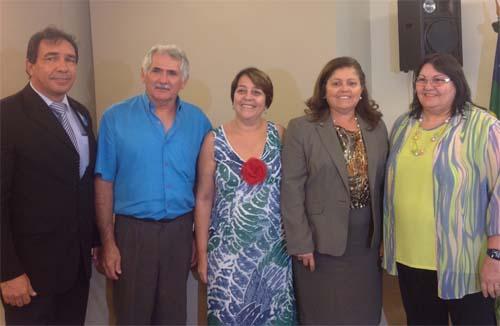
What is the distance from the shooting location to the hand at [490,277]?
5.92 feet

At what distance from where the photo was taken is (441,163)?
1.85 meters

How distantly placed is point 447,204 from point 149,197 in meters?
1.24

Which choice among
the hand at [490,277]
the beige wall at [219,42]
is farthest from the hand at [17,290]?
the beige wall at [219,42]

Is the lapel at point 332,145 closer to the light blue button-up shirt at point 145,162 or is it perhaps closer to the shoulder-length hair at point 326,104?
the shoulder-length hair at point 326,104

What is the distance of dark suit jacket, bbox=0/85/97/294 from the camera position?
1783 millimetres

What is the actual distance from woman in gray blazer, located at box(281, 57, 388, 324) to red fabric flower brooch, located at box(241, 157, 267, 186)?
0.37 ft

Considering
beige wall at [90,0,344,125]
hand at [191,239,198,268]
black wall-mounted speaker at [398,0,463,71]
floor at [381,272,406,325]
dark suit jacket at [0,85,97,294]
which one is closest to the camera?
dark suit jacket at [0,85,97,294]

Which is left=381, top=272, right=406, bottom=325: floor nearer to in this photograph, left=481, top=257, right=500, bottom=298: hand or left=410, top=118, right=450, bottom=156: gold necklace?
left=481, top=257, right=500, bottom=298: hand

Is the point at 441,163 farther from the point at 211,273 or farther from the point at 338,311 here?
the point at 211,273

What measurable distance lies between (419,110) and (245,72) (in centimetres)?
81

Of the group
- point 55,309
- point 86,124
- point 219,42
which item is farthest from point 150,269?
point 219,42

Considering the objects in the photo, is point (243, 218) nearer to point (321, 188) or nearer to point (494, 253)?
point (321, 188)

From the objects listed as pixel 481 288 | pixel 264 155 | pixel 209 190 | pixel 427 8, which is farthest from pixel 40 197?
pixel 427 8

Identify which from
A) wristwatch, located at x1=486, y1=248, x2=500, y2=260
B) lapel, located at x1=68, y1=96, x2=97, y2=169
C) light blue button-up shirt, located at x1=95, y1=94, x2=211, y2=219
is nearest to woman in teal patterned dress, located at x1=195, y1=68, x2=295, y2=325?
light blue button-up shirt, located at x1=95, y1=94, x2=211, y2=219
